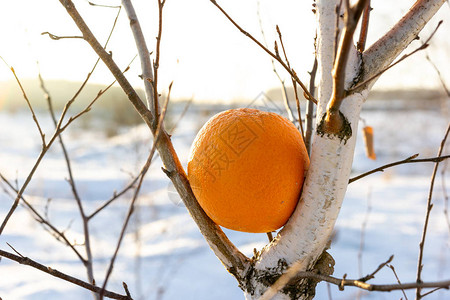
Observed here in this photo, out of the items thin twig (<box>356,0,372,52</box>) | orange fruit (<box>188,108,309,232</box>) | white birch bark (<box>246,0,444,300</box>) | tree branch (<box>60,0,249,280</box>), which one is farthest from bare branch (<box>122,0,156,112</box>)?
thin twig (<box>356,0,372,52</box>)

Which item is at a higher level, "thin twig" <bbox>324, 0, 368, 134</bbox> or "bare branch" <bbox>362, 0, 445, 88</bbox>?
"bare branch" <bbox>362, 0, 445, 88</bbox>

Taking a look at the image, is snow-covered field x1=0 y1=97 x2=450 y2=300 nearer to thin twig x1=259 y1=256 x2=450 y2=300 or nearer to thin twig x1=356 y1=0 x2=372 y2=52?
thin twig x1=259 y1=256 x2=450 y2=300

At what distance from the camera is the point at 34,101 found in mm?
24406

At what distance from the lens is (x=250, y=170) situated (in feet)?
3.10

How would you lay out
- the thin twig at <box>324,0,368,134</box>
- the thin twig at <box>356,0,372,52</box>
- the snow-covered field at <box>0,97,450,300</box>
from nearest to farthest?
the thin twig at <box>324,0,368,134</box> → the thin twig at <box>356,0,372,52</box> → the snow-covered field at <box>0,97,450,300</box>

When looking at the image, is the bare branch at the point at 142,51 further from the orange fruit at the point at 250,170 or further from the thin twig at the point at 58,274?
the thin twig at the point at 58,274

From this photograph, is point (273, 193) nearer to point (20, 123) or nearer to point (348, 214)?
point (348, 214)

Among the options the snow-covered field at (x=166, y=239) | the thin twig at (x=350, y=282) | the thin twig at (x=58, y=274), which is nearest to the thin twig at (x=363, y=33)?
the thin twig at (x=350, y=282)

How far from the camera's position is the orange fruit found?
95 cm

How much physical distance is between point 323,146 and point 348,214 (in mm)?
5445

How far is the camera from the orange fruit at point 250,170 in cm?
95

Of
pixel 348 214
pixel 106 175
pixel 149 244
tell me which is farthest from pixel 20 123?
pixel 348 214

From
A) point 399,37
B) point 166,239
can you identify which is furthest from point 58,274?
point 166,239

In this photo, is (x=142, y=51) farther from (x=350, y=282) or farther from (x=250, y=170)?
(x=350, y=282)
